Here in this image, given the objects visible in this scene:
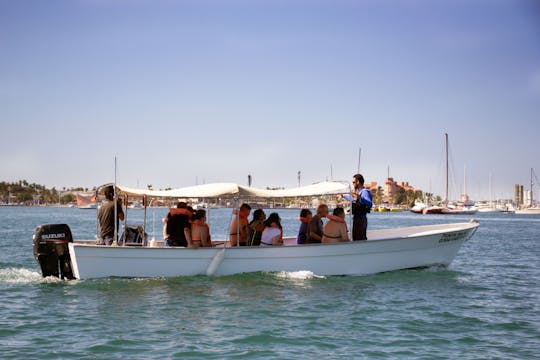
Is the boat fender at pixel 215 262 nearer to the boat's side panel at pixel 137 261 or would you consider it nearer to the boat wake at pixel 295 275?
the boat's side panel at pixel 137 261

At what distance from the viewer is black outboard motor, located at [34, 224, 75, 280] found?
1466 centimetres

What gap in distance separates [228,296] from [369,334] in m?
3.94

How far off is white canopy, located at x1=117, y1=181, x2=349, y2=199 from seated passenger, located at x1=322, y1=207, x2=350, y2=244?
89 cm

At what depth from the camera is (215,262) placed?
15062mm

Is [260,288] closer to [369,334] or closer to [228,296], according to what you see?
[228,296]

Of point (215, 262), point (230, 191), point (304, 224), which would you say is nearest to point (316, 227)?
point (304, 224)

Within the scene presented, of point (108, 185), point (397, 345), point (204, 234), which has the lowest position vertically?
point (397, 345)

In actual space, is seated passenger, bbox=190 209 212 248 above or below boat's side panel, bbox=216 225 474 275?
above

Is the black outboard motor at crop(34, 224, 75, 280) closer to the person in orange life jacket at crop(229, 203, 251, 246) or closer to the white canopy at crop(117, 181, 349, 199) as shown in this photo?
the white canopy at crop(117, 181, 349, 199)

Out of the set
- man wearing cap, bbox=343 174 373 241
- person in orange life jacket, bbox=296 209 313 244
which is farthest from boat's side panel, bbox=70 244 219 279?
man wearing cap, bbox=343 174 373 241

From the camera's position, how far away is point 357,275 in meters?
15.8

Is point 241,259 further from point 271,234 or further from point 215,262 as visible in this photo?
point 271,234

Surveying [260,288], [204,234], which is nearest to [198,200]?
[204,234]

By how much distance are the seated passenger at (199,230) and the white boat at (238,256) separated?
305mm
